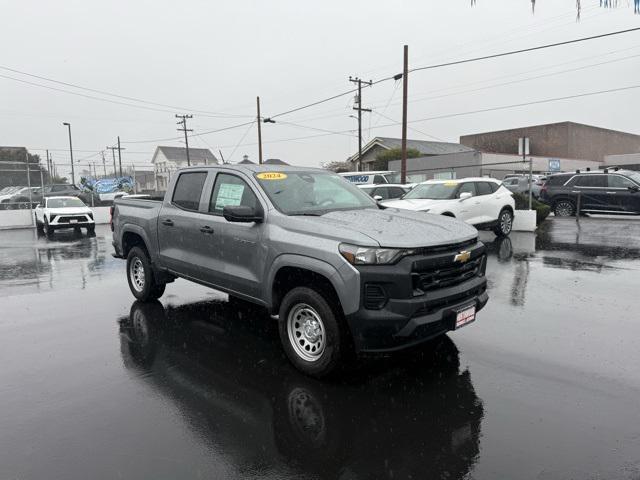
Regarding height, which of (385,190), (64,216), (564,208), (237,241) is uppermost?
(385,190)

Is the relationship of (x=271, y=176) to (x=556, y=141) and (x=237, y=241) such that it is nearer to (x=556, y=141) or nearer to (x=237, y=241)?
(x=237, y=241)

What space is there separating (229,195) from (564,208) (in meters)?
16.4

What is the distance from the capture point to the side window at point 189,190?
5781 mm

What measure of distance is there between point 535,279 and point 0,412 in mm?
7543

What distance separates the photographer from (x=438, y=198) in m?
12.4

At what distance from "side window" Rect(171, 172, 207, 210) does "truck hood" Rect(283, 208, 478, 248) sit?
1785mm

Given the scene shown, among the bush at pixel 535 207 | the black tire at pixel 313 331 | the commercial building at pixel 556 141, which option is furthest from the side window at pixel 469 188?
the commercial building at pixel 556 141

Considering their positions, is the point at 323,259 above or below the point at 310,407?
above

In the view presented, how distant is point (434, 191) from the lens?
12.8m

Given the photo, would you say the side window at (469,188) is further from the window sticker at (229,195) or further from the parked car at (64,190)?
the parked car at (64,190)

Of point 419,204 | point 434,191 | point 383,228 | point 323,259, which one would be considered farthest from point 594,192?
point 323,259

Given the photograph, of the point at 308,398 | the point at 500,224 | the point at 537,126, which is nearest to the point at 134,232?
the point at 308,398

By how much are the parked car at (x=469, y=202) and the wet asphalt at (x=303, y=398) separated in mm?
5299

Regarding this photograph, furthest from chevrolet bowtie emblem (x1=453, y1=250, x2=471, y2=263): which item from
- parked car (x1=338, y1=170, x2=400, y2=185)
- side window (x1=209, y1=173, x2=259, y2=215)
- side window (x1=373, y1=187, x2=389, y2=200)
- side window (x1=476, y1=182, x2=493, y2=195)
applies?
parked car (x1=338, y1=170, x2=400, y2=185)
